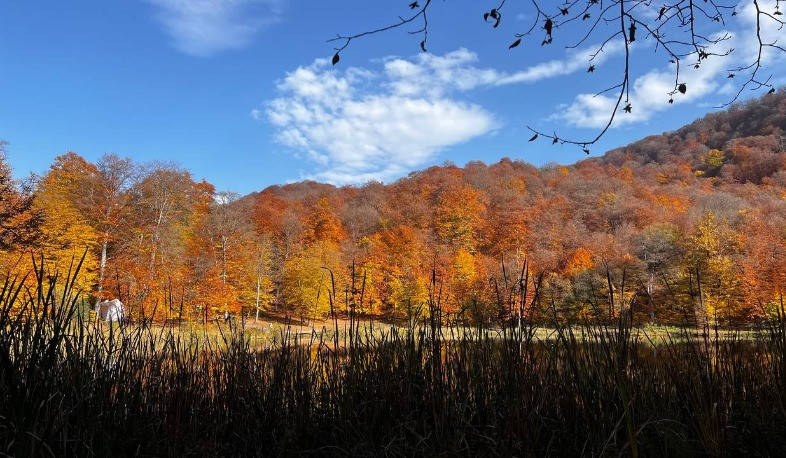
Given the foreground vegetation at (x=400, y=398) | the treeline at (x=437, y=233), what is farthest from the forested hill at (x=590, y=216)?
the foreground vegetation at (x=400, y=398)

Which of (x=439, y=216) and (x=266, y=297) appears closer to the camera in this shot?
(x=266, y=297)

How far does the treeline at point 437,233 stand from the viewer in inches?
661

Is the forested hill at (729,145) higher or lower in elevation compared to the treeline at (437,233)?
higher

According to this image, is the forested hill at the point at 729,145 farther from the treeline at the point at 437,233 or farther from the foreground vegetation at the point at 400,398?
the foreground vegetation at the point at 400,398

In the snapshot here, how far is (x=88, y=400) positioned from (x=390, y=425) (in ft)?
4.71

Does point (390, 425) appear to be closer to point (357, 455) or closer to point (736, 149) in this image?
point (357, 455)

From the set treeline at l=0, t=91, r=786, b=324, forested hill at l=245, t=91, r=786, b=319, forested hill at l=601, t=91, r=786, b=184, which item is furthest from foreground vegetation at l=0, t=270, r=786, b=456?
forested hill at l=601, t=91, r=786, b=184

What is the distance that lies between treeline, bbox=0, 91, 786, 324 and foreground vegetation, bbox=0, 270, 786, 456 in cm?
44

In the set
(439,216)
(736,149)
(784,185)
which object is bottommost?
(439,216)

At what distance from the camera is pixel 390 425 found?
8.13ft

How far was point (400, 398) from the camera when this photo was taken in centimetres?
246

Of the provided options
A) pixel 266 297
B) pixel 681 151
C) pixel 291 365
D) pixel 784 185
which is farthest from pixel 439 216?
pixel 681 151

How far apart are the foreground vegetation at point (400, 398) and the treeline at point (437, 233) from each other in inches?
17.3

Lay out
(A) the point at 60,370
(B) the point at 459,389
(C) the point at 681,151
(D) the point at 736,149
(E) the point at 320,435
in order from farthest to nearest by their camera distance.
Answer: (C) the point at 681,151
(D) the point at 736,149
(E) the point at 320,435
(B) the point at 459,389
(A) the point at 60,370
